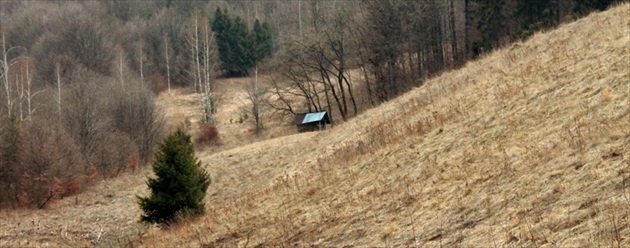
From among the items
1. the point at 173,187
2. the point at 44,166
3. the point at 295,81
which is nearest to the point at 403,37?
the point at 295,81

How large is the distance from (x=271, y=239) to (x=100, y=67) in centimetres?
6875

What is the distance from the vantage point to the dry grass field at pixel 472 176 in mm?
9828

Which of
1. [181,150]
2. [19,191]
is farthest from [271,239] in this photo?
[19,191]

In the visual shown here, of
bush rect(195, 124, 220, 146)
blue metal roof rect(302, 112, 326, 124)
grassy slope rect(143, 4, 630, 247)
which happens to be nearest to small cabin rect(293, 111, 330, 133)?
blue metal roof rect(302, 112, 326, 124)

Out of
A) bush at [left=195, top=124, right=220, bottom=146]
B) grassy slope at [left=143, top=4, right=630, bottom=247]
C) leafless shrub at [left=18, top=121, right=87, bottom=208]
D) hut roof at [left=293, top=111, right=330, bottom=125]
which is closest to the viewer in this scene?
grassy slope at [left=143, top=4, right=630, bottom=247]

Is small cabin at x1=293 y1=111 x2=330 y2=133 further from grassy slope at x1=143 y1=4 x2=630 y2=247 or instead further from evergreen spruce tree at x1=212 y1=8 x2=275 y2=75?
evergreen spruce tree at x1=212 y1=8 x2=275 y2=75

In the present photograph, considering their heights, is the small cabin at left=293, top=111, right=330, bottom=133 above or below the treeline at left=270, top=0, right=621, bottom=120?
below

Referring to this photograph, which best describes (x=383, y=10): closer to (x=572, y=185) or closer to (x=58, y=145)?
(x=58, y=145)

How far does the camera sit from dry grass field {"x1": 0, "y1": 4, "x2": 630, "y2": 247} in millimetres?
9828

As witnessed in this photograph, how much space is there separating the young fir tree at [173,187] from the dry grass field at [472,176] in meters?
0.71

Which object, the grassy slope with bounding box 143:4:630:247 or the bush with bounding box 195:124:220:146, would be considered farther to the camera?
the bush with bounding box 195:124:220:146

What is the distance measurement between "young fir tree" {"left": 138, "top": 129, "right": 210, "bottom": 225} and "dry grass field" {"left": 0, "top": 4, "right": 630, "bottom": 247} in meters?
0.71

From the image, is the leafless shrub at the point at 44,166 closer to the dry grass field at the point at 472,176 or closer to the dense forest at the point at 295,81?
the dense forest at the point at 295,81

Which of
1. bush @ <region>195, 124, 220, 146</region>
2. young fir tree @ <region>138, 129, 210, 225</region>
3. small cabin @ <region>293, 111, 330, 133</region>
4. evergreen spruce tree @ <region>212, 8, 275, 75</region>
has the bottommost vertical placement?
bush @ <region>195, 124, 220, 146</region>
